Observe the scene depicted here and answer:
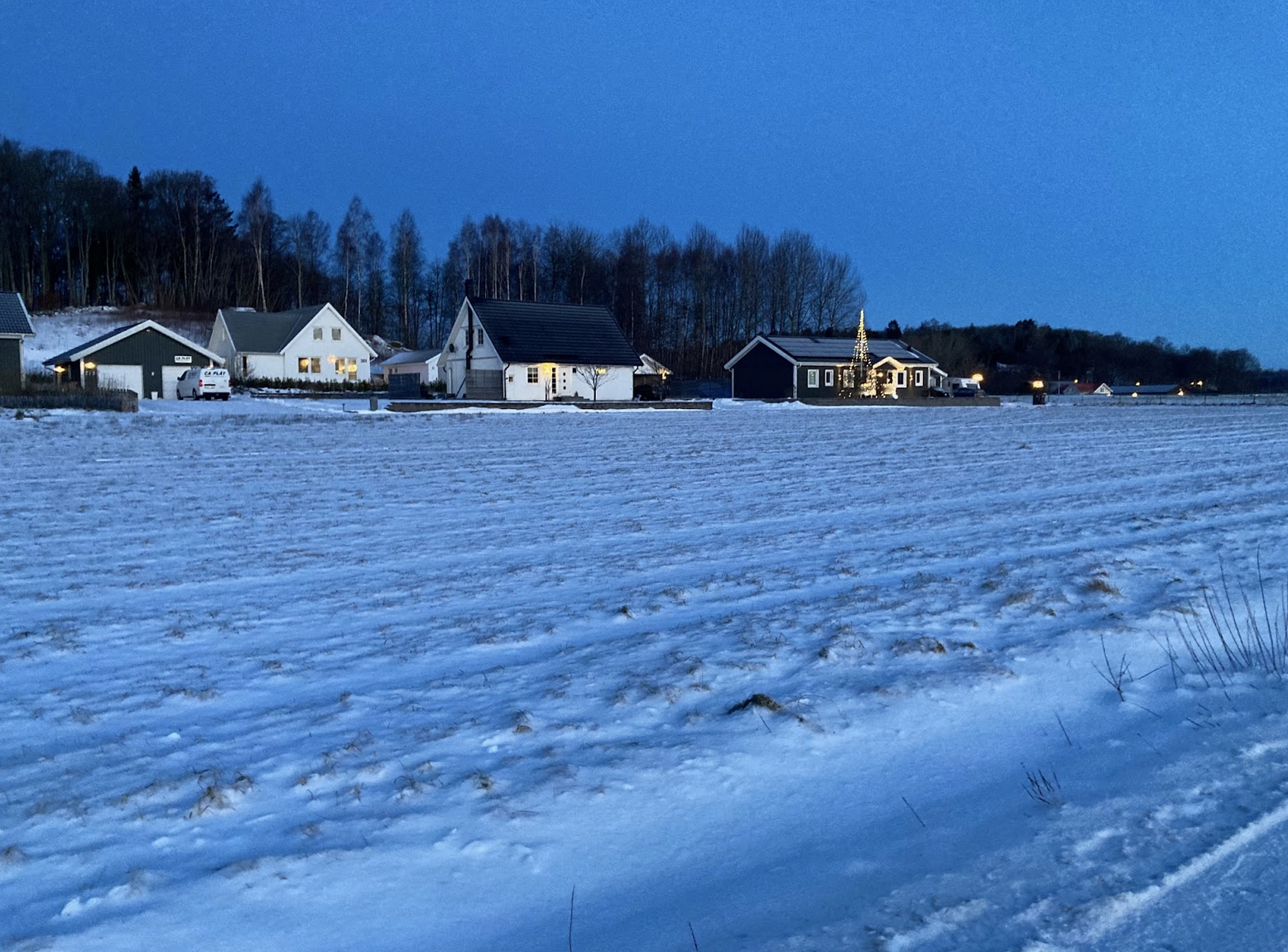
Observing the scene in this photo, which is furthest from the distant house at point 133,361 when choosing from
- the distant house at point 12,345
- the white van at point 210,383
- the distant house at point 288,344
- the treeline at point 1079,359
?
the treeline at point 1079,359

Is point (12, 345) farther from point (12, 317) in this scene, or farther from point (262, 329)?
point (262, 329)

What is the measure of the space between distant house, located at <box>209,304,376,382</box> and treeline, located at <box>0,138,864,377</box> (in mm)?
16631

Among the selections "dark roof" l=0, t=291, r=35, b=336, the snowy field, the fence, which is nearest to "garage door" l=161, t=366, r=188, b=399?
"dark roof" l=0, t=291, r=35, b=336

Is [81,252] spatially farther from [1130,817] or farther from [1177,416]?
[1130,817]

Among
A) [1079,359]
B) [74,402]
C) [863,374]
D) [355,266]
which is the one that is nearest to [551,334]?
[863,374]

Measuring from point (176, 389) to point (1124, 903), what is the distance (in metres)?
51.8

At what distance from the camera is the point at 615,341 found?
5222 centimetres

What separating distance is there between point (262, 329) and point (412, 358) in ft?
31.8

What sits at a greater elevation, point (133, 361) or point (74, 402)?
point (133, 361)

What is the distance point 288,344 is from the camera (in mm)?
60344

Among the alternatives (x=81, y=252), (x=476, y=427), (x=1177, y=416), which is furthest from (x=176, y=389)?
(x=1177, y=416)

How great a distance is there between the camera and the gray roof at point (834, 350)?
57.8 m

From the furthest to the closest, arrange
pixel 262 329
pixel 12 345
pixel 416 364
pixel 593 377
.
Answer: pixel 416 364 → pixel 262 329 → pixel 593 377 → pixel 12 345

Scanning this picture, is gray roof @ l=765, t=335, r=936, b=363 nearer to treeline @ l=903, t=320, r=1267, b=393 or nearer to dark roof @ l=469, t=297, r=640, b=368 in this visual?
dark roof @ l=469, t=297, r=640, b=368
